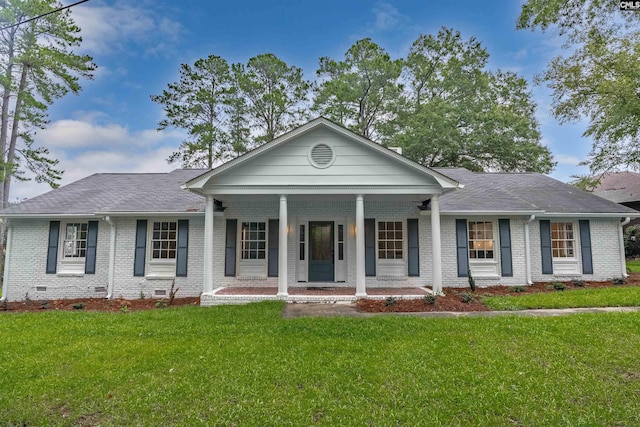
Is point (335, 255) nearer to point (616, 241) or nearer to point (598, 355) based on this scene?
point (598, 355)

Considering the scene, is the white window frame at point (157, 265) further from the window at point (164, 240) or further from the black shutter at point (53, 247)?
the black shutter at point (53, 247)

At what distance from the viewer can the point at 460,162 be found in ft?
75.3

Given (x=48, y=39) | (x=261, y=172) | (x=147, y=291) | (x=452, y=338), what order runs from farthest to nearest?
(x=48, y=39), (x=147, y=291), (x=261, y=172), (x=452, y=338)

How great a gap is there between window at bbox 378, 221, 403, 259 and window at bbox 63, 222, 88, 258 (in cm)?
986

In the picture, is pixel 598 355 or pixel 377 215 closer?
pixel 598 355

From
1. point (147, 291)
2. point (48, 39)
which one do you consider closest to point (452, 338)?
point (147, 291)

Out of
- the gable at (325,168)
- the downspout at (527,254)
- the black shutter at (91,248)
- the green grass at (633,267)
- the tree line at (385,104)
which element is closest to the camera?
the gable at (325,168)

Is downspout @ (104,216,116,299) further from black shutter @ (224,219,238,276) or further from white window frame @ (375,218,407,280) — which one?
white window frame @ (375,218,407,280)

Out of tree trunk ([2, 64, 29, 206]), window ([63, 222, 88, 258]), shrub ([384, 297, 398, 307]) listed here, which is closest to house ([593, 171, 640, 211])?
shrub ([384, 297, 398, 307])

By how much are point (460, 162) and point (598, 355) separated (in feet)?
65.5

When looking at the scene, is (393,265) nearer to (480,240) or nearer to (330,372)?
(480,240)

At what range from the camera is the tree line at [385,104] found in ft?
71.4

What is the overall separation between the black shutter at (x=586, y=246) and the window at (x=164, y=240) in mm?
13487

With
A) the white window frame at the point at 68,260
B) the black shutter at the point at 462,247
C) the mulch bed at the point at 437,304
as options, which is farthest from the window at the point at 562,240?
the white window frame at the point at 68,260
